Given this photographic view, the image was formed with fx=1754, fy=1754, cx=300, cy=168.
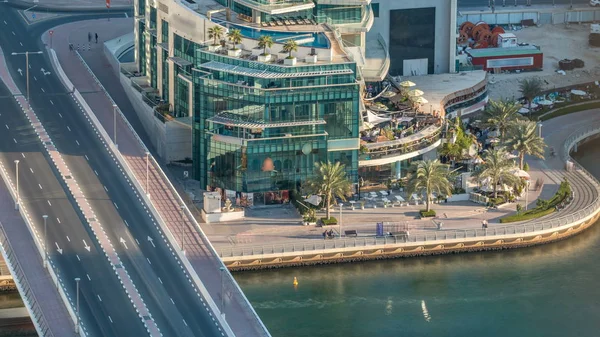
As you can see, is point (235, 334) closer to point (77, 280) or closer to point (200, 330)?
point (200, 330)

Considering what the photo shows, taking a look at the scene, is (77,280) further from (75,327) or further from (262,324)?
(262,324)

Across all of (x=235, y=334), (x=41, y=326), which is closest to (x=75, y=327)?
(x=41, y=326)

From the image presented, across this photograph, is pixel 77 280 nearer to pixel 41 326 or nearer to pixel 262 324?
pixel 41 326

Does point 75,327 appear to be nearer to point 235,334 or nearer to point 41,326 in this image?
Result: point 41,326

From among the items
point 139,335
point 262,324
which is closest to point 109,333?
point 139,335

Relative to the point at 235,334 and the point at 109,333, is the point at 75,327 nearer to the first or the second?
the point at 109,333

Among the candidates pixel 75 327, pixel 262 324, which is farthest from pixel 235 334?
pixel 75 327
